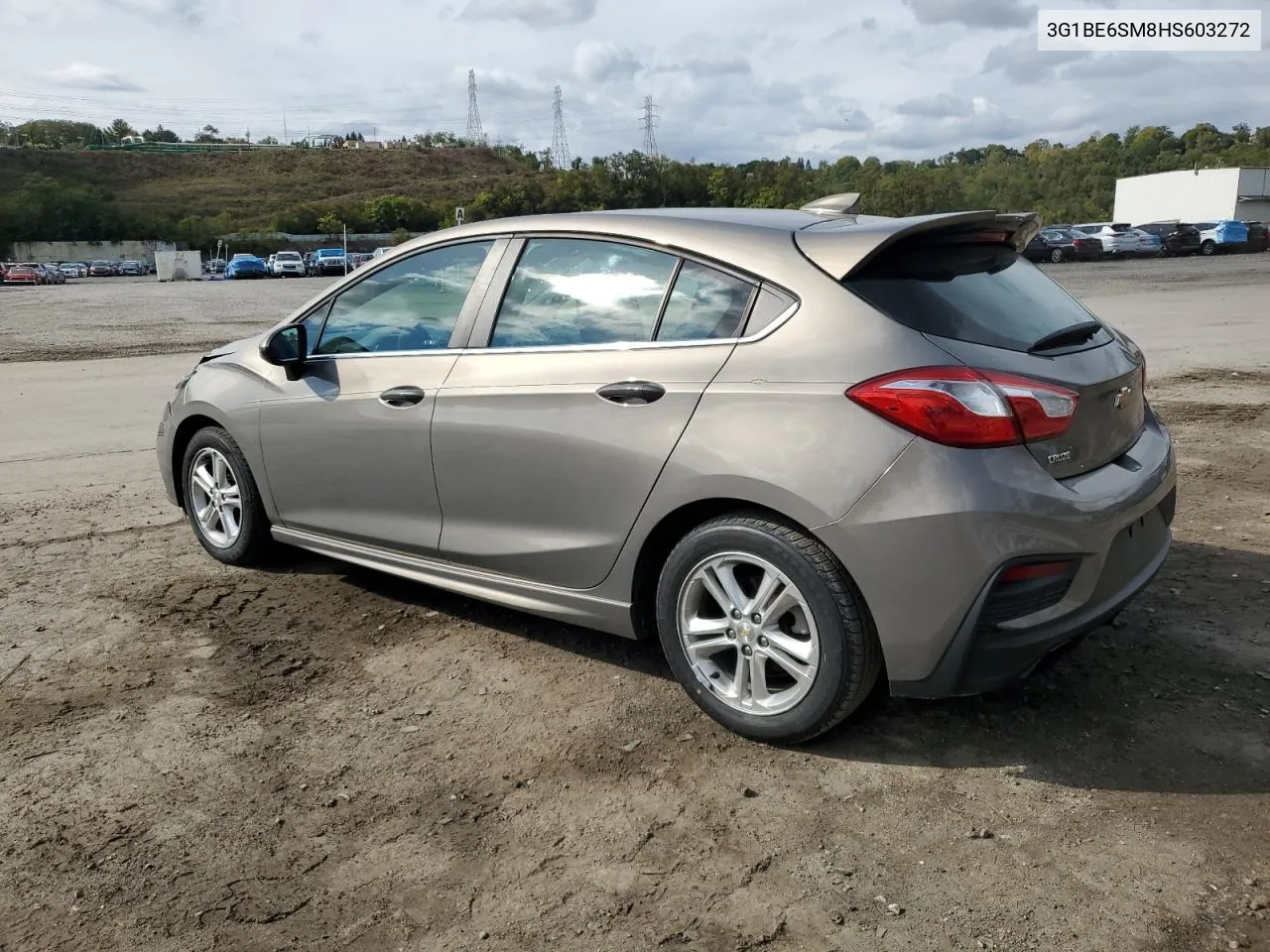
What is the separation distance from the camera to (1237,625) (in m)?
4.23

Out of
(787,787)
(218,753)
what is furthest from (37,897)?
(787,787)

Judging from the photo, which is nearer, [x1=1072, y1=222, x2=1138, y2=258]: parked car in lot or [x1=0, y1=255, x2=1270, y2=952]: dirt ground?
[x1=0, y1=255, x2=1270, y2=952]: dirt ground

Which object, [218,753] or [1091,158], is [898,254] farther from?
[1091,158]

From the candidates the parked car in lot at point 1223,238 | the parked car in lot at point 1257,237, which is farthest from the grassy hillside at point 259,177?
the parked car in lot at point 1223,238

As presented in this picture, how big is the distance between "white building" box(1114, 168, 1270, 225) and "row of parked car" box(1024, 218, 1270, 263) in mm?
26837

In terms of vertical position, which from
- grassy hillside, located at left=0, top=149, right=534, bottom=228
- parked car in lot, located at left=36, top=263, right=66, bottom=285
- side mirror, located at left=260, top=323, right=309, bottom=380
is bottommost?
parked car in lot, located at left=36, top=263, right=66, bottom=285

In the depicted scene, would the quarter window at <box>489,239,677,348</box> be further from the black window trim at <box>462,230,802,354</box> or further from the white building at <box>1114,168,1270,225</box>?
the white building at <box>1114,168,1270,225</box>

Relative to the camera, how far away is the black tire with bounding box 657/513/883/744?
→ 3.11m

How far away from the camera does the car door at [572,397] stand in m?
3.44

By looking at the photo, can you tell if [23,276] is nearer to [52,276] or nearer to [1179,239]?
[52,276]

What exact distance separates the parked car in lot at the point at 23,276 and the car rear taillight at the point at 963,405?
210 feet

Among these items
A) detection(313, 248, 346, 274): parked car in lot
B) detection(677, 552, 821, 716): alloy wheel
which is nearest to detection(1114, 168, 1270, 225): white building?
detection(313, 248, 346, 274): parked car in lot

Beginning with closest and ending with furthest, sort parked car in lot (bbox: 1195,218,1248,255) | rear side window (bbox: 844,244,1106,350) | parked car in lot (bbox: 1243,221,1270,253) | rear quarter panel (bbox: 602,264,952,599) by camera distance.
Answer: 1. rear quarter panel (bbox: 602,264,952,599)
2. rear side window (bbox: 844,244,1106,350)
3. parked car in lot (bbox: 1195,218,1248,255)
4. parked car in lot (bbox: 1243,221,1270,253)

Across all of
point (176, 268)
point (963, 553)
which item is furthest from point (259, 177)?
point (963, 553)
